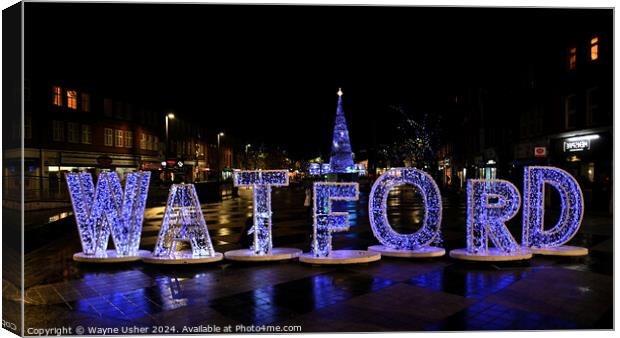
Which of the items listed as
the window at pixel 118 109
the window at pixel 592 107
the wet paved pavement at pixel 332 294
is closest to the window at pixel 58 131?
the window at pixel 118 109

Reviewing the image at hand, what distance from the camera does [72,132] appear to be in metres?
40.6

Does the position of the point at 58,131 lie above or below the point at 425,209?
above

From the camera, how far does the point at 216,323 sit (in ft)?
21.9

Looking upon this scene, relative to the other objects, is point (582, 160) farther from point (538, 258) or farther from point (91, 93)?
point (91, 93)

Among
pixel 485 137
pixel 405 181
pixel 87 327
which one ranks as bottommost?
pixel 87 327

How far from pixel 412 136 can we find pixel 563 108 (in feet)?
89.2

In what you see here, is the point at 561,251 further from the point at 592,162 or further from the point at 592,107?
the point at 592,107

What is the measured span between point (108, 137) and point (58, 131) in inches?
306

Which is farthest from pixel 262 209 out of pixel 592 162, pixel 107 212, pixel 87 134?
pixel 87 134

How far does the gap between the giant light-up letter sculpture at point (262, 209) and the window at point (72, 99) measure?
3485 cm

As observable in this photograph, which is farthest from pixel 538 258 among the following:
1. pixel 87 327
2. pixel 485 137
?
pixel 485 137

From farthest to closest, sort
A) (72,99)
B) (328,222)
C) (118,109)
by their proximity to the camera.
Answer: (118,109), (72,99), (328,222)

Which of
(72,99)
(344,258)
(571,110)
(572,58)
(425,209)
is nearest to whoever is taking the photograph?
(344,258)

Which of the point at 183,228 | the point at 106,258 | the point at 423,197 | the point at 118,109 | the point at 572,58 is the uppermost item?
the point at 118,109
